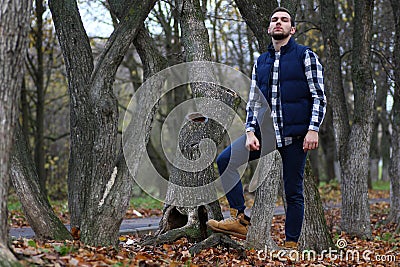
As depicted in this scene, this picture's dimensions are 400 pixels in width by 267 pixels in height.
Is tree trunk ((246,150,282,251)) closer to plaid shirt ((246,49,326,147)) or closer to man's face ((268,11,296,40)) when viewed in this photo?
plaid shirt ((246,49,326,147))

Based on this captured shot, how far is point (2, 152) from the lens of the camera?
434 cm

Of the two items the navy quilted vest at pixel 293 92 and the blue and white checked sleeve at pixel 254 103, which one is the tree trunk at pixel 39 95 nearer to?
the blue and white checked sleeve at pixel 254 103

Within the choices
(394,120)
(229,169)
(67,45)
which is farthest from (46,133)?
(229,169)

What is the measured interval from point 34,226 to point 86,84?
1946mm

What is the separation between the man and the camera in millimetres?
5895

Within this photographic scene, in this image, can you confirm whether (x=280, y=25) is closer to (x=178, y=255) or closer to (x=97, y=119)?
(x=97, y=119)

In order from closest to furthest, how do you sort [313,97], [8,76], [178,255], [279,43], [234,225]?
[8,76] < [313,97] < [279,43] < [234,225] < [178,255]

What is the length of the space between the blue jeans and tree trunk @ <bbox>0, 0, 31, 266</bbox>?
95.3 inches

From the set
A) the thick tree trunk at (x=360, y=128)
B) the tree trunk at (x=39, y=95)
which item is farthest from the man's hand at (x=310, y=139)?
the tree trunk at (x=39, y=95)

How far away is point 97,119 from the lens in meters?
6.57

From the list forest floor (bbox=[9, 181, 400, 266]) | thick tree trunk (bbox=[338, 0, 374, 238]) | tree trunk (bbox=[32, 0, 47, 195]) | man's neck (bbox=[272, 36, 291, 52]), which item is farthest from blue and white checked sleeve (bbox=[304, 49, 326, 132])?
tree trunk (bbox=[32, 0, 47, 195])

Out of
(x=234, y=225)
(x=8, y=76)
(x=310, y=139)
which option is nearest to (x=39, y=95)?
(x=234, y=225)

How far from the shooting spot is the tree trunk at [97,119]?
21.1ft

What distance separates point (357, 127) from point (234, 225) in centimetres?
538
